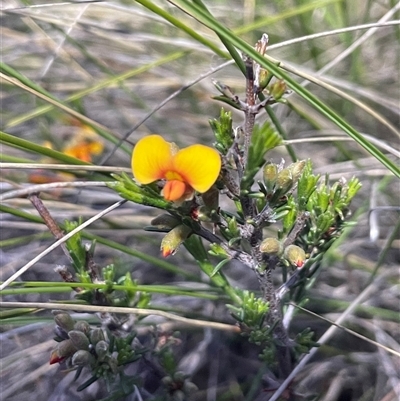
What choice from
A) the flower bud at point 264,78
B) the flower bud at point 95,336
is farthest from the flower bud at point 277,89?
the flower bud at point 95,336

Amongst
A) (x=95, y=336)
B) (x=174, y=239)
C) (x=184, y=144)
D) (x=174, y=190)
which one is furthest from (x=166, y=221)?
(x=184, y=144)

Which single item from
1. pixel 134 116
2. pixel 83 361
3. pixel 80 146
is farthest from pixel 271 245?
pixel 134 116

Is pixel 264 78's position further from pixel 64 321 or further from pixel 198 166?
pixel 64 321

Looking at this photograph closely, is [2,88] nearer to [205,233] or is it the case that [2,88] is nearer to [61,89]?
[61,89]

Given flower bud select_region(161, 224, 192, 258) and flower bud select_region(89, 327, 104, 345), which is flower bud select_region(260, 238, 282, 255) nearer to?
flower bud select_region(161, 224, 192, 258)

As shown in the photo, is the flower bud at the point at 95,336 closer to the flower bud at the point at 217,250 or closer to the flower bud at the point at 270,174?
the flower bud at the point at 217,250

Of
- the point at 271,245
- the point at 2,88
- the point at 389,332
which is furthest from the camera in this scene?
the point at 2,88
